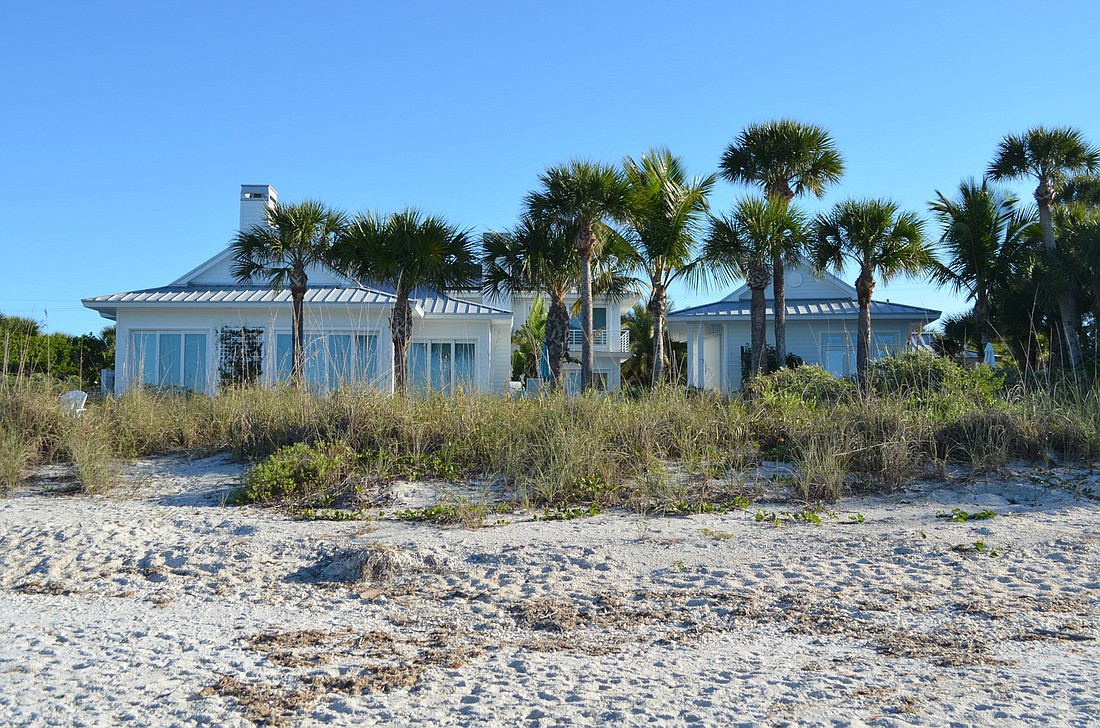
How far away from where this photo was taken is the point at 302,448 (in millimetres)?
8164

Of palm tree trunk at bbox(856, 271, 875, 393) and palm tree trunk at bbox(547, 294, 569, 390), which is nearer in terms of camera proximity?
palm tree trunk at bbox(547, 294, 569, 390)

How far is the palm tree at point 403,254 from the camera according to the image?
16.9 meters

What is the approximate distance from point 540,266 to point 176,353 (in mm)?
9970

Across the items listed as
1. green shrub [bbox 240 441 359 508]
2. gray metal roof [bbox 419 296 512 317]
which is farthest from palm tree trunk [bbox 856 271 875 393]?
green shrub [bbox 240 441 359 508]

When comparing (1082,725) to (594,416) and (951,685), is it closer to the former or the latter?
(951,685)

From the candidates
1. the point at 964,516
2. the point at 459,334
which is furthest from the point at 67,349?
the point at 964,516

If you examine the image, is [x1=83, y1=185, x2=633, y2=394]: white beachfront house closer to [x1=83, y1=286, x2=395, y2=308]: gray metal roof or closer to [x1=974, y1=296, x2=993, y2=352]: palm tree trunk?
[x1=83, y1=286, x2=395, y2=308]: gray metal roof

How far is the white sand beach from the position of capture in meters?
3.64

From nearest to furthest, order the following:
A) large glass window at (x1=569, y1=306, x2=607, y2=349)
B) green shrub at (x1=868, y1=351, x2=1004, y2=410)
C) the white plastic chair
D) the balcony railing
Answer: green shrub at (x1=868, y1=351, x2=1004, y2=410), the white plastic chair, large glass window at (x1=569, y1=306, x2=607, y2=349), the balcony railing

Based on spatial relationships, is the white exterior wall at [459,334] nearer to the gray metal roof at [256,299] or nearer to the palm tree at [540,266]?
the gray metal roof at [256,299]

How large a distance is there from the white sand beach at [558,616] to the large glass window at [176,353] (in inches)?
587

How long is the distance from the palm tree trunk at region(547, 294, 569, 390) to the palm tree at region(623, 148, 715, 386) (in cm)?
199

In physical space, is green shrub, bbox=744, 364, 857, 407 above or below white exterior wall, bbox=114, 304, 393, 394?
below

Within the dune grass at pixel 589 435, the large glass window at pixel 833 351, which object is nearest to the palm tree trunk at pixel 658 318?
the dune grass at pixel 589 435
